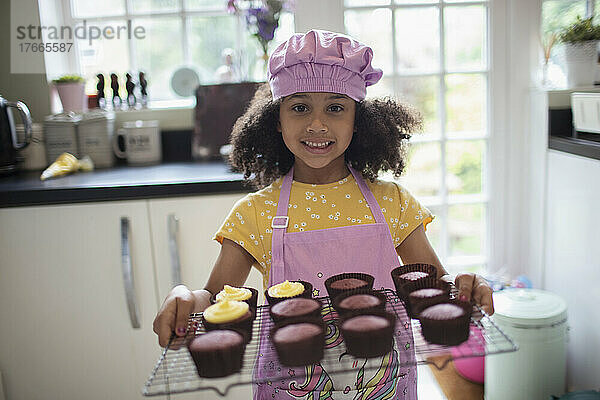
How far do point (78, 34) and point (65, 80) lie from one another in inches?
11.8

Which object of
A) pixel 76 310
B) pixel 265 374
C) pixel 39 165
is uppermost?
pixel 39 165

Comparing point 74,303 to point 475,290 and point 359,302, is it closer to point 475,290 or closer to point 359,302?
point 359,302

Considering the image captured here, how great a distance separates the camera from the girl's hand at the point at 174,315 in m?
0.97

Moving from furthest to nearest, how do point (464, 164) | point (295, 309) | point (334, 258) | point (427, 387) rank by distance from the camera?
point (464, 164) → point (427, 387) → point (334, 258) → point (295, 309)

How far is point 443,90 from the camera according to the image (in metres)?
2.36

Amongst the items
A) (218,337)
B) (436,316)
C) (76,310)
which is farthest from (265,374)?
(76,310)

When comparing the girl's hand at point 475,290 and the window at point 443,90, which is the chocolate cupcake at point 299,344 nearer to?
the girl's hand at point 475,290

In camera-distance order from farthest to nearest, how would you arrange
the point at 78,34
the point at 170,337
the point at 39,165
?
the point at 78,34 < the point at 39,165 < the point at 170,337

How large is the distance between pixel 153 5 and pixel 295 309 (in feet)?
6.27

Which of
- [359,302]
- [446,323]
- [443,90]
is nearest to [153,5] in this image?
[443,90]

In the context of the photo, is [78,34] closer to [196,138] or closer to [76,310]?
[196,138]

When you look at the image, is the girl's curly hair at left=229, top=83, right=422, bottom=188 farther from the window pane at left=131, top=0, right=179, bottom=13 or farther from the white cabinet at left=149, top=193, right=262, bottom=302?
the window pane at left=131, top=0, right=179, bottom=13

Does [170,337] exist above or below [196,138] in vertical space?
below

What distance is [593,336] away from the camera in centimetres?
187
